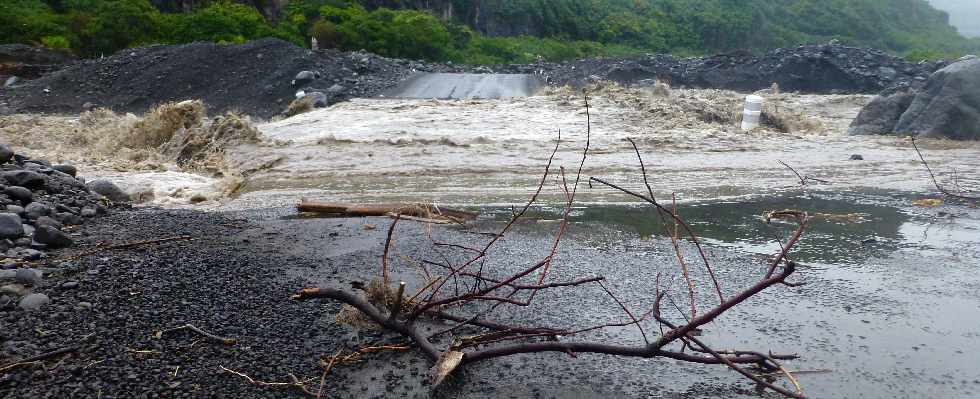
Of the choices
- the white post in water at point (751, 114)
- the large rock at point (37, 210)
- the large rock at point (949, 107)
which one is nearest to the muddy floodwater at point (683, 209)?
the white post in water at point (751, 114)

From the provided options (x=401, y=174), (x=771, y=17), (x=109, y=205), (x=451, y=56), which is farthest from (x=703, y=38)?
(x=109, y=205)

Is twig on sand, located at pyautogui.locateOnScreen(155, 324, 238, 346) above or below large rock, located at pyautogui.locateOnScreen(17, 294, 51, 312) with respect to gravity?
below

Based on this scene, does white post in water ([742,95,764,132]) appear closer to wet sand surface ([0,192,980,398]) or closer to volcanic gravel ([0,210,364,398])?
wet sand surface ([0,192,980,398])

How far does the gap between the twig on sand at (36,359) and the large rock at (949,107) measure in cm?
1348

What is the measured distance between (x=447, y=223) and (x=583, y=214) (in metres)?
1.41

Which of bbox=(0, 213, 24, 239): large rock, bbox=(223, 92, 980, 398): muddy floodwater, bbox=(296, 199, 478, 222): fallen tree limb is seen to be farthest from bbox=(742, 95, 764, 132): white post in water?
bbox=(0, 213, 24, 239): large rock

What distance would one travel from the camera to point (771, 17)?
67.0 m

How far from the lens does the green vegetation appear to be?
82.5 ft

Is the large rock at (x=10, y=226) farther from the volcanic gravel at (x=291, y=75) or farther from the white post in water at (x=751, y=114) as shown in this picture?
the volcanic gravel at (x=291, y=75)

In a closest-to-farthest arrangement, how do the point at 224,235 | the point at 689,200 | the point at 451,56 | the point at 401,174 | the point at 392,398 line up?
the point at 392,398, the point at 224,235, the point at 689,200, the point at 401,174, the point at 451,56

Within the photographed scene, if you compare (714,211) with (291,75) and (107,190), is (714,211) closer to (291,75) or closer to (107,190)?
(107,190)

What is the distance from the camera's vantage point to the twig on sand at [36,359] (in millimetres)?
2986

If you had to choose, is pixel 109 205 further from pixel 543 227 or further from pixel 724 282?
pixel 724 282

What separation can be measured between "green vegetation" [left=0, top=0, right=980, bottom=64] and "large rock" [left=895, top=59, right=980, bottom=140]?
2041cm
